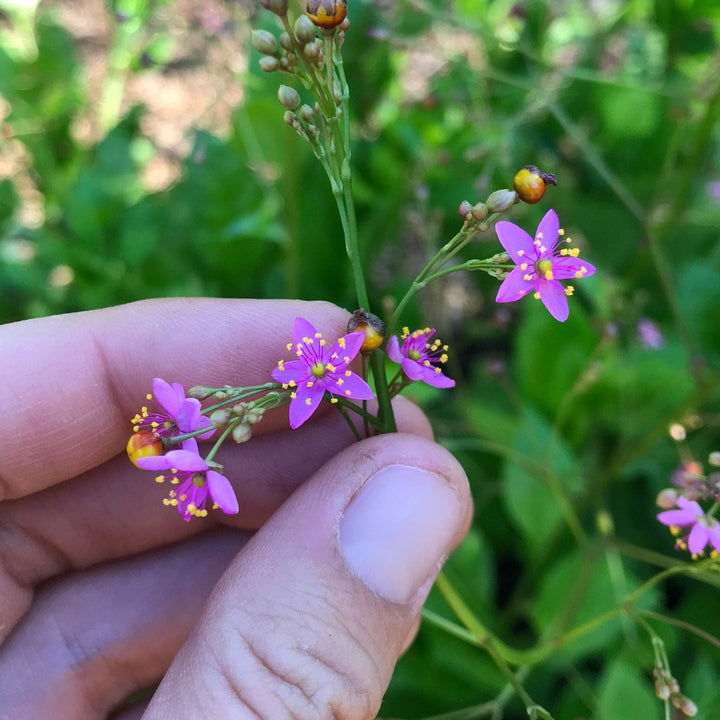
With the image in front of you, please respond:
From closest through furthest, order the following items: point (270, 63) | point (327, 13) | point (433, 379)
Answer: point (327, 13) → point (270, 63) → point (433, 379)

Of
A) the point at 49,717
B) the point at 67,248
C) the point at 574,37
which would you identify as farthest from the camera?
the point at 574,37

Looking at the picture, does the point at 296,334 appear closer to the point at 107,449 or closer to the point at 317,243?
the point at 107,449

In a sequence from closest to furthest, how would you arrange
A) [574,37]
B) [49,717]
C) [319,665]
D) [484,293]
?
[319,665] < [49,717] < [574,37] < [484,293]

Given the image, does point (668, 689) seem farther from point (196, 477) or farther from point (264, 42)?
point (264, 42)

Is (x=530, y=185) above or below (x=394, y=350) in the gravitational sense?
→ above

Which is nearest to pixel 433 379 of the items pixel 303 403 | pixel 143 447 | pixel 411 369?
pixel 411 369

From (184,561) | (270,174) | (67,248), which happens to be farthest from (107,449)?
(270,174)

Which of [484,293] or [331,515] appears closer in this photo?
[331,515]

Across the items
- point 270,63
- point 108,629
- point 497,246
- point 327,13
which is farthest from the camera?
point 497,246

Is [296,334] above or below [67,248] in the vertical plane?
above
